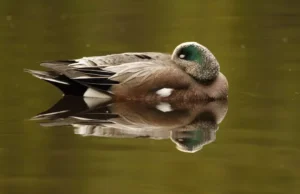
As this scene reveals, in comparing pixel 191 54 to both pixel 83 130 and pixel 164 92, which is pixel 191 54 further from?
pixel 83 130

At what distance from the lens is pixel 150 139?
10.6m

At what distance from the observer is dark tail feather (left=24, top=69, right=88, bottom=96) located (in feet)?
43.8

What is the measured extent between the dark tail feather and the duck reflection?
5.4 inches

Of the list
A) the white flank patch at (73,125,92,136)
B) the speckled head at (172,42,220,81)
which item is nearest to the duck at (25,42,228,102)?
the speckled head at (172,42,220,81)

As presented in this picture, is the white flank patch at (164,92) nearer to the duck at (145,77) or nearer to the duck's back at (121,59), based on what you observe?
the duck at (145,77)

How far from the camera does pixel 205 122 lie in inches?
456

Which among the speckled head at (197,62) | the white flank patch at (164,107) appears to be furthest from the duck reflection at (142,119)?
the speckled head at (197,62)

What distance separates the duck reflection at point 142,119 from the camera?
10828mm

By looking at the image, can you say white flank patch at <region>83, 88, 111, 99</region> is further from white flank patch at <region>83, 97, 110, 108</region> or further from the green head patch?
the green head patch

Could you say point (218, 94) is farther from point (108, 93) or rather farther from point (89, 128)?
point (89, 128)

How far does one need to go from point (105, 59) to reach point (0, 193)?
17.3 feet

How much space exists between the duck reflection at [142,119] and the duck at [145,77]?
0.49ft

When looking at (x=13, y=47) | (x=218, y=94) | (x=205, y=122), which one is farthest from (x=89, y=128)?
(x=13, y=47)
